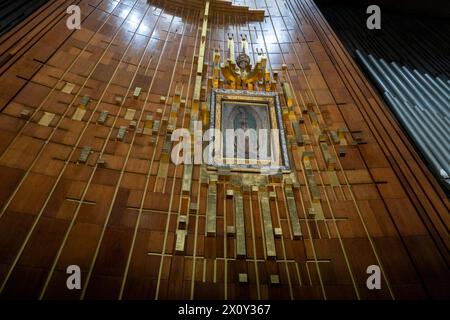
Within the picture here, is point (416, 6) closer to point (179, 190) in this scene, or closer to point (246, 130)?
point (246, 130)

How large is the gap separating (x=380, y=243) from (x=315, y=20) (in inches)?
145

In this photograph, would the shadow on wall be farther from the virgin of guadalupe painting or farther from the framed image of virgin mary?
the virgin of guadalupe painting

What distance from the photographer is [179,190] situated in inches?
94.3

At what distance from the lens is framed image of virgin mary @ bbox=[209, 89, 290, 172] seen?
8.68 ft

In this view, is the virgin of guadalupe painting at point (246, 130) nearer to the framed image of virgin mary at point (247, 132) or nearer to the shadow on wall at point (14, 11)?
the framed image of virgin mary at point (247, 132)

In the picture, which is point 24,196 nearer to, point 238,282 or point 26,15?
point 238,282

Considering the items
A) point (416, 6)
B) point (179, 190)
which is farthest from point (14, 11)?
point (416, 6)

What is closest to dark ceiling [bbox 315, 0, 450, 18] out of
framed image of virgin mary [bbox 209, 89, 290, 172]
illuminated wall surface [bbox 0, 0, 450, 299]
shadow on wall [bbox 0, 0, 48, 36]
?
illuminated wall surface [bbox 0, 0, 450, 299]

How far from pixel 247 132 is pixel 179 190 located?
35.3 inches

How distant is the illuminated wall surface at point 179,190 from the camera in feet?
6.12

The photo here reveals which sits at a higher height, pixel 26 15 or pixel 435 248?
pixel 26 15
